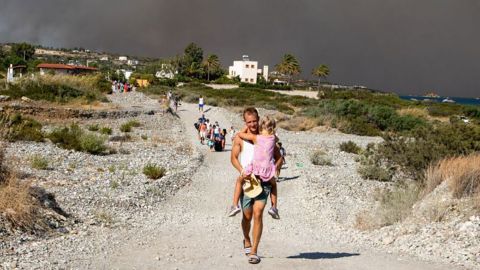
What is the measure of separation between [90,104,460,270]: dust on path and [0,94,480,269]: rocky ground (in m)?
0.02

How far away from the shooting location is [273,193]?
7.16 metres

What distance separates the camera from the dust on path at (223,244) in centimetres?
748

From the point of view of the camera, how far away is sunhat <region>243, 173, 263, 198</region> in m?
6.91

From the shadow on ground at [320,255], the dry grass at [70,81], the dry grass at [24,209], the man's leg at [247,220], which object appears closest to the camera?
the man's leg at [247,220]

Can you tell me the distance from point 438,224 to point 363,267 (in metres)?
2.88

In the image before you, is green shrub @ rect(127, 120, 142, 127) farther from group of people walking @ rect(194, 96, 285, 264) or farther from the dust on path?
group of people walking @ rect(194, 96, 285, 264)

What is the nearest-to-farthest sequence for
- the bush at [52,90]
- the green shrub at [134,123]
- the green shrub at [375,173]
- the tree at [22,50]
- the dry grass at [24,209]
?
the dry grass at [24,209], the green shrub at [375,173], the green shrub at [134,123], the bush at [52,90], the tree at [22,50]

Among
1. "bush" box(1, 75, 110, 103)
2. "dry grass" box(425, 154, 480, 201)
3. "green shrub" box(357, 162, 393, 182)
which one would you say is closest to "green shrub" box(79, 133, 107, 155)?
"green shrub" box(357, 162, 393, 182)

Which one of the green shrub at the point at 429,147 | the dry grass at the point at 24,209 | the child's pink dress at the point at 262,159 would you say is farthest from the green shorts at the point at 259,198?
the green shrub at the point at 429,147

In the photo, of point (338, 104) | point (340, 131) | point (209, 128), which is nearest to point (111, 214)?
point (209, 128)

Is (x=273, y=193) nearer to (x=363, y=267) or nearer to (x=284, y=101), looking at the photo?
(x=363, y=267)

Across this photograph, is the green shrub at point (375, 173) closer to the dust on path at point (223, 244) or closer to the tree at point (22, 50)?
the dust on path at point (223, 244)

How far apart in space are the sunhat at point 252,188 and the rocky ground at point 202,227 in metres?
1.01

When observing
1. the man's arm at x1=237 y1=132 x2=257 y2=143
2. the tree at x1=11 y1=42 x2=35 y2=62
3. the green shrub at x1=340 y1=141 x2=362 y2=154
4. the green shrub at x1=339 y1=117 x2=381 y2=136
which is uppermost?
the tree at x1=11 y1=42 x2=35 y2=62
